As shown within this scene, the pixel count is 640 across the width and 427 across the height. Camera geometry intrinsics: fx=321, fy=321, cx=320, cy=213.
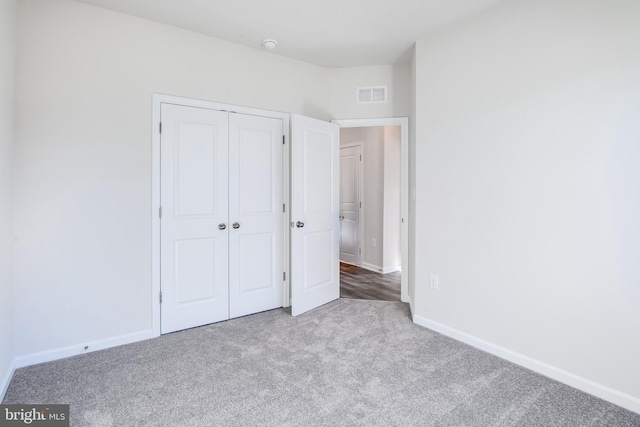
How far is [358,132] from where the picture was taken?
5.36 m

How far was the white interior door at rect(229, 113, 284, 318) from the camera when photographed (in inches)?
121

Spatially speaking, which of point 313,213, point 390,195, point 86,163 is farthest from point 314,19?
point 390,195

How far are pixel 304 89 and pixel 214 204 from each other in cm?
160

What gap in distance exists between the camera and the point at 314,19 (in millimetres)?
2617

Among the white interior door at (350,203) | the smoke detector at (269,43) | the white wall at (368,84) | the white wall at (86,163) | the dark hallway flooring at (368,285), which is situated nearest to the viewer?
the white wall at (86,163)

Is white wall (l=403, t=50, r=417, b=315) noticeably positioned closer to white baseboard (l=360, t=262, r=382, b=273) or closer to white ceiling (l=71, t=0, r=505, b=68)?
white ceiling (l=71, t=0, r=505, b=68)

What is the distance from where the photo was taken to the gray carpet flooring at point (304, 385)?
170cm

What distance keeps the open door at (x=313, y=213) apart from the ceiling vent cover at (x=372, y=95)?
451 millimetres

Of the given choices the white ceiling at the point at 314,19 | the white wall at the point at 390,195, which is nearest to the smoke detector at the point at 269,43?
the white ceiling at the point at 314,19

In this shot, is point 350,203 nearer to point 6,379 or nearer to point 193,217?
point 193,217

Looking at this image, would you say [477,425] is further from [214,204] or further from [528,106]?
[214,204]

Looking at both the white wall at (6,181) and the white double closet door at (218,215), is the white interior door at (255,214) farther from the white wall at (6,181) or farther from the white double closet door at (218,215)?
the white wall at (6,181)

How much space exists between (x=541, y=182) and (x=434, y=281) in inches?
46.8

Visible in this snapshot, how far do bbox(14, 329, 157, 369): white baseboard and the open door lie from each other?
52.1 inches
